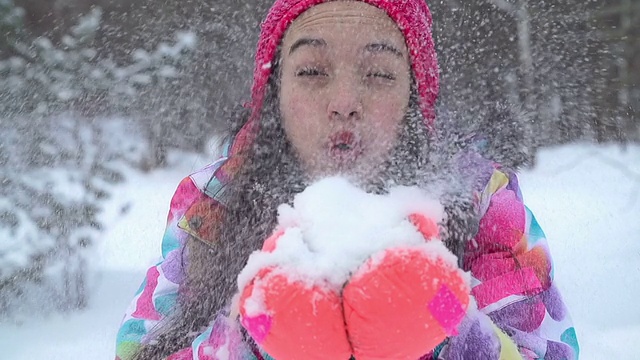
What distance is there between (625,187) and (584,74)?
48.2 inches

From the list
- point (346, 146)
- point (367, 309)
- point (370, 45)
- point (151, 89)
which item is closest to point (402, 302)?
point (367, 309)

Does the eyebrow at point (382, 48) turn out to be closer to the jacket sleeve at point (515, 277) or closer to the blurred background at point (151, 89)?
the jacket sleeve at point (515, 277)

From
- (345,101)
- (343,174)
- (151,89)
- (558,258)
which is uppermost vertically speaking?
(345,101)

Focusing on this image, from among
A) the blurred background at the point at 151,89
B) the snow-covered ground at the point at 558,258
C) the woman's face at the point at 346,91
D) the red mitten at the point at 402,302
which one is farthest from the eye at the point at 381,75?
the blurred background at the point at 151,89

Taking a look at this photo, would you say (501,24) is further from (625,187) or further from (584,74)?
(625,187)

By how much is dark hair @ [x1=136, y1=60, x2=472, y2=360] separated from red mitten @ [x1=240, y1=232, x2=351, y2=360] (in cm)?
42

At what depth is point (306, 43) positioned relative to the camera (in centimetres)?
95

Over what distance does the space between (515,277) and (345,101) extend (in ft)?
1.24

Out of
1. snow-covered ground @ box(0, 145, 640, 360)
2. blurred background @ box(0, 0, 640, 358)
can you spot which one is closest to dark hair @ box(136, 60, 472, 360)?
snow-covered ground @ box(0, 145, 640, 360)

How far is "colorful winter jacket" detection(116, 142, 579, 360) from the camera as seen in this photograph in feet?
2.64

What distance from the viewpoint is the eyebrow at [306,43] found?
0.94 metres

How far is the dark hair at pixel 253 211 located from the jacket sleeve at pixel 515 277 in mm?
51

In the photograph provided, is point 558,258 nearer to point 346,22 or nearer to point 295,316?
point 346,22

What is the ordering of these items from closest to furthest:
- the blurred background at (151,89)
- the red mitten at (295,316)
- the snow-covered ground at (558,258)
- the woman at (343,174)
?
the red mitten at (295,316), the woman at (343,174), the snow-covered ground at (558,258), the blurred background at (151,89)
